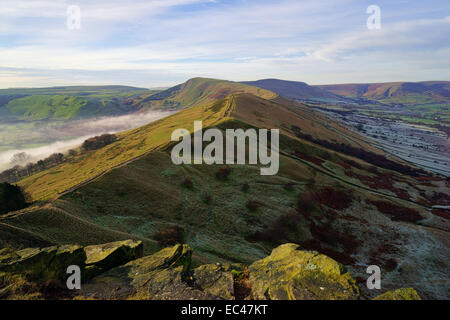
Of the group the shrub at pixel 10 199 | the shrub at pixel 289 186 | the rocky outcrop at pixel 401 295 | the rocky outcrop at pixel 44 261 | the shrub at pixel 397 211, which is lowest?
the shrub at pixel 397 211

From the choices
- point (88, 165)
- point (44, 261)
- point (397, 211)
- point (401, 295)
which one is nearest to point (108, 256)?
point (44, 261)

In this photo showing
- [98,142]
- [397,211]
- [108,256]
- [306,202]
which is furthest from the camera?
[98,142]

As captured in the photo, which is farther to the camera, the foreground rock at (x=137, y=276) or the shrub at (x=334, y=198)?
the shrub at (x=334, y=198)

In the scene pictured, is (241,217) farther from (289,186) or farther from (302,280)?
(302,280)

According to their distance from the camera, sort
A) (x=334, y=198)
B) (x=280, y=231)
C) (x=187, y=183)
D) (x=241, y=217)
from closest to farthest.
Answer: (x=280, y=231)
(x=241, y=217)
(x=187, y=183)
(x=334, y=198)

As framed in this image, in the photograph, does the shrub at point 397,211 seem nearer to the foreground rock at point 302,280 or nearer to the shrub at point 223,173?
the shrub at point 223,173

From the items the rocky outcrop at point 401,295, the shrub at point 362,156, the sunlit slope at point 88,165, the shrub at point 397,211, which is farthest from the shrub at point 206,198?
the shrub at point 362,156
